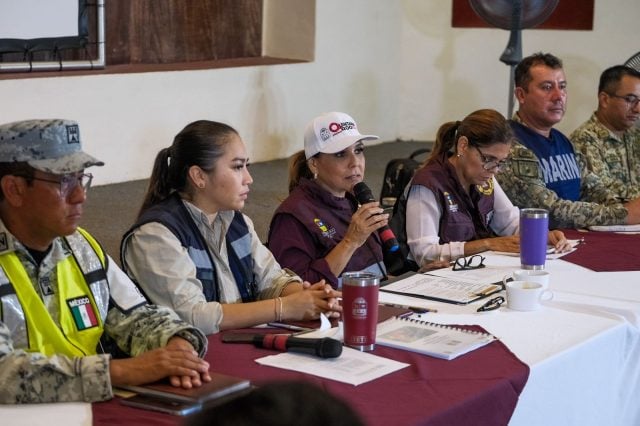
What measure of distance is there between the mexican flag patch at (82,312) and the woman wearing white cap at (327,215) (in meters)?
0.97

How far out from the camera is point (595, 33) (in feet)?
23.8

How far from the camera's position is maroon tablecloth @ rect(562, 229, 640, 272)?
10.00 ft

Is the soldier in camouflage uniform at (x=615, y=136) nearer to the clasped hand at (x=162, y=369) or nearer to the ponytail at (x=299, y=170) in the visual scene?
the ponytail at (x=299, y=170)

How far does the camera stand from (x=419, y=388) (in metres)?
1.93

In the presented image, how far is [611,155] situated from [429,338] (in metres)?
2.32

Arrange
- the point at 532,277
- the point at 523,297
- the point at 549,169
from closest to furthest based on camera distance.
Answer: the point at 523,297 → the point at 532,277 → the point at 549,169

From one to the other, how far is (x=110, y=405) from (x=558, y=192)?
2533mm

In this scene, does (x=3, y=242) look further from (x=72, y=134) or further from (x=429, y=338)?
(x=429, y=338)

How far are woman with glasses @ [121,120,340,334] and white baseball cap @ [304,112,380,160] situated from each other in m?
0.48

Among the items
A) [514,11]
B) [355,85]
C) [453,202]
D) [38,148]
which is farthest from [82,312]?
[355,85]

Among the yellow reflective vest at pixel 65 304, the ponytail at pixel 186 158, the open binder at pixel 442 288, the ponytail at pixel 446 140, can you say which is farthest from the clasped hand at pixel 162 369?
the ponytail at pixel 446 140

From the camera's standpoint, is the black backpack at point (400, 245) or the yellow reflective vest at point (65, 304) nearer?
the yellow reflective vest at point (65, 304)

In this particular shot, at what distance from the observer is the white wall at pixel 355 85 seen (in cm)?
570

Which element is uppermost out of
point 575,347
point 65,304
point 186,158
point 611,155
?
point 186,158
